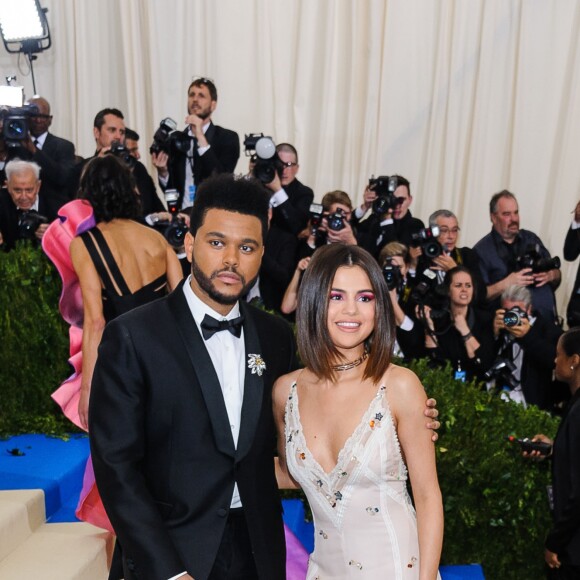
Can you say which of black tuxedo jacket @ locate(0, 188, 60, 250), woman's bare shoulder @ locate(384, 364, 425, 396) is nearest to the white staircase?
woman's bare shoulder @ locate(384, 364, 425, 396)

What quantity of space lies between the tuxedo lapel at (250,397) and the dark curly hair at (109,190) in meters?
1.55

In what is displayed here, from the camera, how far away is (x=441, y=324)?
5.59 m

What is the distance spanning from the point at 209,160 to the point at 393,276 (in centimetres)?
168

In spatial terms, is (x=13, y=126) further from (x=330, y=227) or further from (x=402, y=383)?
(x=402, y=383)

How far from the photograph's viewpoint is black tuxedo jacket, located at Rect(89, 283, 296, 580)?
86.4 inches

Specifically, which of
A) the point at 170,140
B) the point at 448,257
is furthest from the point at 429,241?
the point at 170,140

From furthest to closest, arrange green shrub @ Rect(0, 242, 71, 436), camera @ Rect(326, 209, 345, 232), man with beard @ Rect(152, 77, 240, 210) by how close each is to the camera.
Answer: man with beard @ Rect(152, 77, 240, 210)
camera @ Rect(326, 209, 345, 232)
green shrub @ Rect(0, 242, 71, 436)

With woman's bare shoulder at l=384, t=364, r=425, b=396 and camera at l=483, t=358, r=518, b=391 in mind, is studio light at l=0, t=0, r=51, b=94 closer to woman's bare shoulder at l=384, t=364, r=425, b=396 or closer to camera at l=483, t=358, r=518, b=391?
camera at l=483, t=358, r=518, b=391

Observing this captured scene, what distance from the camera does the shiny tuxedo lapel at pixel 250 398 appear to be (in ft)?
7.57

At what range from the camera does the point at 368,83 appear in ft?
30.6

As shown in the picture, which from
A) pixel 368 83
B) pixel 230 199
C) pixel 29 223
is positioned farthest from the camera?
pixel 368 83

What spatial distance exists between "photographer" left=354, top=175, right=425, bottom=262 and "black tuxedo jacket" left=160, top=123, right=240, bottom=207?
102 cm

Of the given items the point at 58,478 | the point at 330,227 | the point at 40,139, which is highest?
the point at 40,139

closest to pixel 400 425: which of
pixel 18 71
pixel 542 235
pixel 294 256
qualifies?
pixel 294 256
